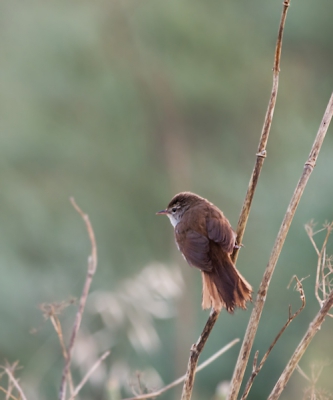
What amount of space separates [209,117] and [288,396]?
6.66 ft

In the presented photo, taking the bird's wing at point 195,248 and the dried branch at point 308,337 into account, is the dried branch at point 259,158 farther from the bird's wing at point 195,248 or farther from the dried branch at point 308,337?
the bird's wing at point 195,248

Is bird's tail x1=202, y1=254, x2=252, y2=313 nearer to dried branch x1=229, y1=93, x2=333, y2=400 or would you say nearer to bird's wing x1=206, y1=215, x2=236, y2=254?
bird's wing x1=206, y1=215, x2=236, y2=254

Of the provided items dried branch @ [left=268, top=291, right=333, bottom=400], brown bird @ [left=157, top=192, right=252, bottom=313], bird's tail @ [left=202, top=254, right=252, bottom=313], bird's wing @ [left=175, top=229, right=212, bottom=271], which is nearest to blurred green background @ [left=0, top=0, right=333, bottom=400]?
brown bird @ [left=157, top=192, right=252, bottom=313]

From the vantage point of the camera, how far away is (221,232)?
1511 millimetres

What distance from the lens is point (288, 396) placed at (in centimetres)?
323

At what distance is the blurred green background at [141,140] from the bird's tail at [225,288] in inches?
86.1

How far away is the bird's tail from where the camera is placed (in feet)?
3.94

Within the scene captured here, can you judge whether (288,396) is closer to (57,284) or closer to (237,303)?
(57,284)

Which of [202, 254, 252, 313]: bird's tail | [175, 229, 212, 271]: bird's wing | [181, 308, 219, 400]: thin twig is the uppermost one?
[175, 229, 212, 271]: bird's wing

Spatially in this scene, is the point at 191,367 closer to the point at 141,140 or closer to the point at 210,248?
the point at 210,248

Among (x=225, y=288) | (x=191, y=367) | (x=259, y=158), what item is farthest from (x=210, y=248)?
(x=191, y=367)

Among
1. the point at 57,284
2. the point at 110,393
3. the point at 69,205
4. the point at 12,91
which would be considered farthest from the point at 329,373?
the point at 12,91

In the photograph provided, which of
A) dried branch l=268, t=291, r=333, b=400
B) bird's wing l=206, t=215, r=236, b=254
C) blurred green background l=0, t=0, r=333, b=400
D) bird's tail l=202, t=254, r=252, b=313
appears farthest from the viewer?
blurred green background l=0, t=0, r=333, b=400

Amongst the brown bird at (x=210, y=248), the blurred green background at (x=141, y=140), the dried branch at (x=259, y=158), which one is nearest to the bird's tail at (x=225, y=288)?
the brown bird at (x=210, y=248)
